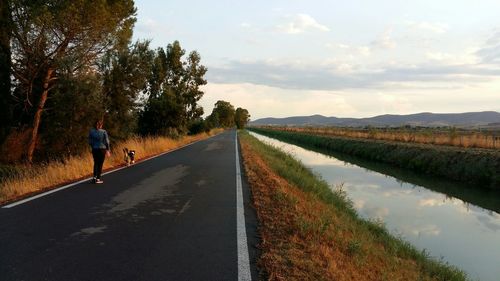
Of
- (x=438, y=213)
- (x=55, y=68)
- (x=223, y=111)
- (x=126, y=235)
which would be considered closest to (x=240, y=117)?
(x=223, y=111)

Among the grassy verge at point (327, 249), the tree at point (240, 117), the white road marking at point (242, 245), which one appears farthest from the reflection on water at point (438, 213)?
the tree at point (240, 117)

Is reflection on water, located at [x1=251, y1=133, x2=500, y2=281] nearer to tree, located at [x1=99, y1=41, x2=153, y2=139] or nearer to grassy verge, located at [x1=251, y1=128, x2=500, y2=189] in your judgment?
grassy verge, located at [x1=251, y1=128, x2=500, y2=189]

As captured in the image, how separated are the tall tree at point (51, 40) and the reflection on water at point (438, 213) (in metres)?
12.3

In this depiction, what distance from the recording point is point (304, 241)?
6.72 m

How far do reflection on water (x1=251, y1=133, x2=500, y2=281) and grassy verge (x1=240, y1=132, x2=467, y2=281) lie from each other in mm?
1177

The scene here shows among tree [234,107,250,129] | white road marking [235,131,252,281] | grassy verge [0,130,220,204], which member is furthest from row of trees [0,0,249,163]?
tree [234,107,250,129]

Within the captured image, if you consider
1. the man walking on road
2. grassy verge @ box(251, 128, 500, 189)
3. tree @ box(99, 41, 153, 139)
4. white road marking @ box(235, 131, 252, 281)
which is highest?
tree @ box(99, 41, 153, 139)

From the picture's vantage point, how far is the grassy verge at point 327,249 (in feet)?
18.0

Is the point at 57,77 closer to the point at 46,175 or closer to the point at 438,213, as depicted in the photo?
the point at 46,175

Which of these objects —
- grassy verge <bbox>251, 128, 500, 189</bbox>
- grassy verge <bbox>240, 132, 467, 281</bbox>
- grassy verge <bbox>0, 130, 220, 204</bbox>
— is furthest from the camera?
grassy verge <bbox>251, 128, 500, 189</bbox>

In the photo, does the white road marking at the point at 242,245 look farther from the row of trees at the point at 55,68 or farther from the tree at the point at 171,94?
the tree at the point at 171,94

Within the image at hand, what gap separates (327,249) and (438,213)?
8.42m

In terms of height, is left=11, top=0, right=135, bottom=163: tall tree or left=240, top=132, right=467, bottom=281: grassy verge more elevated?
left=11, top=0, right=135, bottom=163: tall tree

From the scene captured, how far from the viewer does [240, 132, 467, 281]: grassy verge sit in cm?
550
